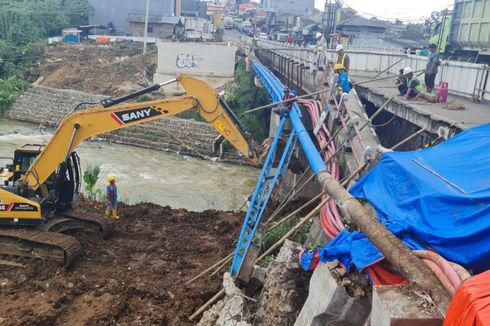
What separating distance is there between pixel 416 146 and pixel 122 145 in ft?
67.7

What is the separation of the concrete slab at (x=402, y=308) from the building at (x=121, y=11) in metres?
69.2

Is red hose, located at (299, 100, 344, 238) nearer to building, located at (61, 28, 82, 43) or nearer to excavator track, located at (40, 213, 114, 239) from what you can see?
excavator track, located at (40, 213, 114, 239)

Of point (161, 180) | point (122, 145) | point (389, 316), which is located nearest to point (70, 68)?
point (122, 145)

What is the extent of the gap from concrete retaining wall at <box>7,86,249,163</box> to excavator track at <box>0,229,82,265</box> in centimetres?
1352

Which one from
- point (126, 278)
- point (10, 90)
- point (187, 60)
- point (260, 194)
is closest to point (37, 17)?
point (10, 90)

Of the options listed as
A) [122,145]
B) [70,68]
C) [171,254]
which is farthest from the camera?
[70,68]

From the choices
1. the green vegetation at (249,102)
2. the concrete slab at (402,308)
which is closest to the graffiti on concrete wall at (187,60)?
the green vegetation at (249,102)

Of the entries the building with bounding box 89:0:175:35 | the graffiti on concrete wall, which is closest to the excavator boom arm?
the graffiti on concrete wall

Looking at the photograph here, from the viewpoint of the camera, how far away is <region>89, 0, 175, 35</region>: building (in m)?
69.2

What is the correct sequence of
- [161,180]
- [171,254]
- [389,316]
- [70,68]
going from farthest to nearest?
[70,68], [161,180], [171,254], [389,316]

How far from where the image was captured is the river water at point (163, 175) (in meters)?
21.3

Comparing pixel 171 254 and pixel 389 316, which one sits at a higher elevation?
pixel 389 316

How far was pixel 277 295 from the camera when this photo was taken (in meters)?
7.14

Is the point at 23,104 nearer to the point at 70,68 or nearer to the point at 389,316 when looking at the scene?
the point at 70,68
